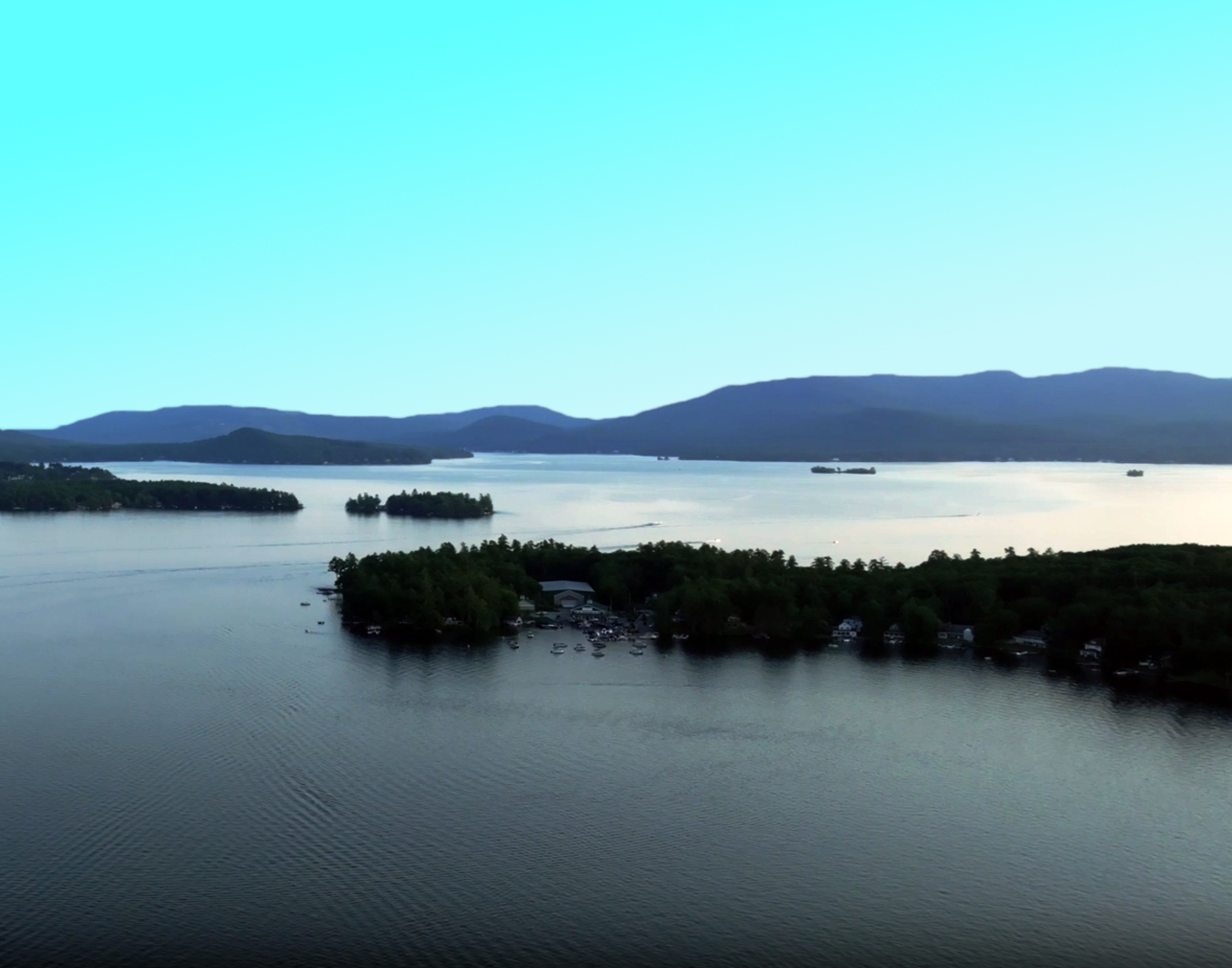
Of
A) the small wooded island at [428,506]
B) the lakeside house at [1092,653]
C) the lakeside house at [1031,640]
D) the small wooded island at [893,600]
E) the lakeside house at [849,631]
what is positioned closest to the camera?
the small wooded island at [893,600]

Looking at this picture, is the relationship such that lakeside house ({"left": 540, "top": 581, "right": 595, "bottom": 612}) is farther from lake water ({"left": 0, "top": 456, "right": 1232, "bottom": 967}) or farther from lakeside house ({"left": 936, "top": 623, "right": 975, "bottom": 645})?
lakeside house ({"left": 936, "top": 623, "right": 975, "bottom": 645})

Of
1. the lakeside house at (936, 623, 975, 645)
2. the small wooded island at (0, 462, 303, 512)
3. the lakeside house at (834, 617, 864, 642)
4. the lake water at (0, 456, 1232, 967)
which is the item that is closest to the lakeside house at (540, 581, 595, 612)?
the lake water at (0, 456, 1232, 967)

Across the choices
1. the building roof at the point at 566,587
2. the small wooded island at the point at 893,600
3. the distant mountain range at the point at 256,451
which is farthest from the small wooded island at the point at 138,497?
the distant mountain range at the point at 256,451

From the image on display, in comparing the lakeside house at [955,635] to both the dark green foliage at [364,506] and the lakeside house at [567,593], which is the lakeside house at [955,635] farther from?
the dark green foliage at [364,506]

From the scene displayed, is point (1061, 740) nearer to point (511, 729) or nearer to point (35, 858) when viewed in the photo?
point (511, 729)

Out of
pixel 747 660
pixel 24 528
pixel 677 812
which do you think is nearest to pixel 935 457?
pixel 24 528

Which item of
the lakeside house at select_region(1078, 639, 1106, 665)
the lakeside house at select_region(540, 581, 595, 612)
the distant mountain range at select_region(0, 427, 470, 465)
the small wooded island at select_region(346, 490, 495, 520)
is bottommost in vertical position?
the lakeside house at select_region(1078, 639, 1106, 665)

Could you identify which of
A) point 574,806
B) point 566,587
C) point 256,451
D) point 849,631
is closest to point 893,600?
point 849,631
